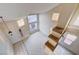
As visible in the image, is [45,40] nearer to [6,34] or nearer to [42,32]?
[42,32]

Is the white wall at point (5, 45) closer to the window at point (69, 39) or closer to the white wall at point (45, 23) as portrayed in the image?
the white wall at point (45, 23)

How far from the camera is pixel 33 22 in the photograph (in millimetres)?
1371

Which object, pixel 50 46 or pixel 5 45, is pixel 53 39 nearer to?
pixel 50 46

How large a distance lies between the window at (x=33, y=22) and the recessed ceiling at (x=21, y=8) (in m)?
0.05

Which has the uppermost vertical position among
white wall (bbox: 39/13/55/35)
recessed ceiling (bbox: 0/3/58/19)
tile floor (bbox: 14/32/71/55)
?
recessed ceiling (bbox: 0/3/58/19)

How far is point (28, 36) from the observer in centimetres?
Result: 138

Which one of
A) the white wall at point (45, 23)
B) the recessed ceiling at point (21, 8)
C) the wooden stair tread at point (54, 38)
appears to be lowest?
the wooden stair tread at point (54, 38)

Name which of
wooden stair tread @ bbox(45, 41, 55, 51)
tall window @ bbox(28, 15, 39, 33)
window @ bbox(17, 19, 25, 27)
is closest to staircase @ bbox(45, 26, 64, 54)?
wooden stair tread @ bbox(45, 41, 55, 51)

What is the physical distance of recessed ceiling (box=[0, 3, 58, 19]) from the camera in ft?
4.41

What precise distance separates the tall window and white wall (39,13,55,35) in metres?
0.04

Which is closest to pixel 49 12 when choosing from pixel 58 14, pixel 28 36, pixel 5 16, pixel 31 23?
pixel 58 14

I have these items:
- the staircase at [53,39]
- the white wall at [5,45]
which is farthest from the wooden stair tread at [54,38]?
the white wall at [5,45]

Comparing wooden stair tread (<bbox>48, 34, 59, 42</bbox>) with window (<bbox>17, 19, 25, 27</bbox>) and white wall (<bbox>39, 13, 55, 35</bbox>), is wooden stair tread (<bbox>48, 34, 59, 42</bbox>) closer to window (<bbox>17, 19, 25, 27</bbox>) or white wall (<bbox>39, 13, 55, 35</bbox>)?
white wall (<bbox>39, 13, 55, 35</bbox>)

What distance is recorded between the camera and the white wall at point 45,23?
137 centimetres
